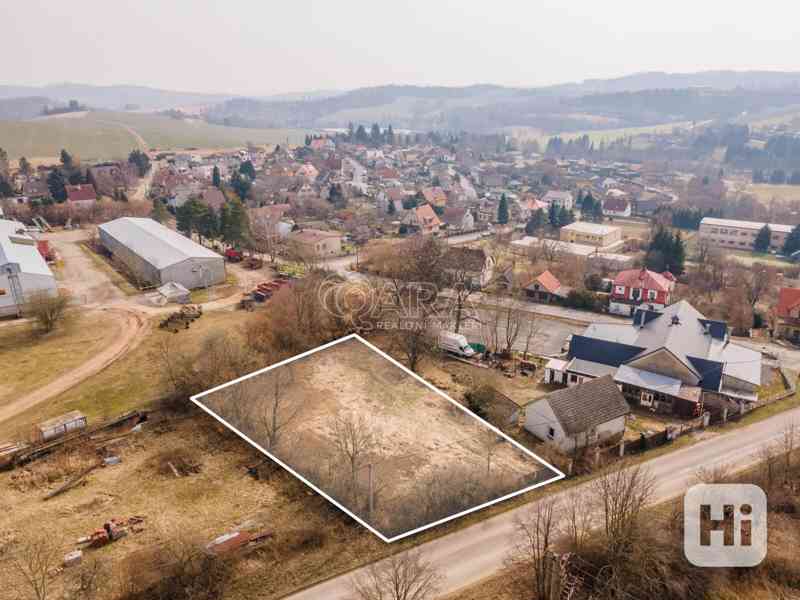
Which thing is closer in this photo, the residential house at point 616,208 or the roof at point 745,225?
the roof at point 745,225

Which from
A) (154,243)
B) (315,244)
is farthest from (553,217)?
(154,243)

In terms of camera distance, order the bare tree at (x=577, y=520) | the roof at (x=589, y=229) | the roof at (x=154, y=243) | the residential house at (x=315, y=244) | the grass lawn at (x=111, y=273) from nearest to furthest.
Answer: the bare tree at (x=577, y=520), the grass lawn at (x=111, y=273), the roof at (x=154, y=243), the residential house at (x=315, y=244), the roof at (x=589, y=229)

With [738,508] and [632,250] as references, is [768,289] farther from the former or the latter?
[738,508]

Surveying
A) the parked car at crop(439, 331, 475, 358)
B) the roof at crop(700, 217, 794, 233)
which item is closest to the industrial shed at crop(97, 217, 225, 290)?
the parked car at crop(439, 331, 475, 358)

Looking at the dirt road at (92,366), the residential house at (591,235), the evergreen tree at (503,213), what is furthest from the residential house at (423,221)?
the dirt road at (92,366)

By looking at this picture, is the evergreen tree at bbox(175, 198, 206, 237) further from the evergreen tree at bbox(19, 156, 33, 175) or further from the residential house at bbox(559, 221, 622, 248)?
the evergreen tree at bbox(19, 156, 33, 175)

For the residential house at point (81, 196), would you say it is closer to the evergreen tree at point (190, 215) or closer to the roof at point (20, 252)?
the roof at point (20, 252)

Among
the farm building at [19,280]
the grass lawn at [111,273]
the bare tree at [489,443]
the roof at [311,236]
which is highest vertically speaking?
the farm building at [19,280]
